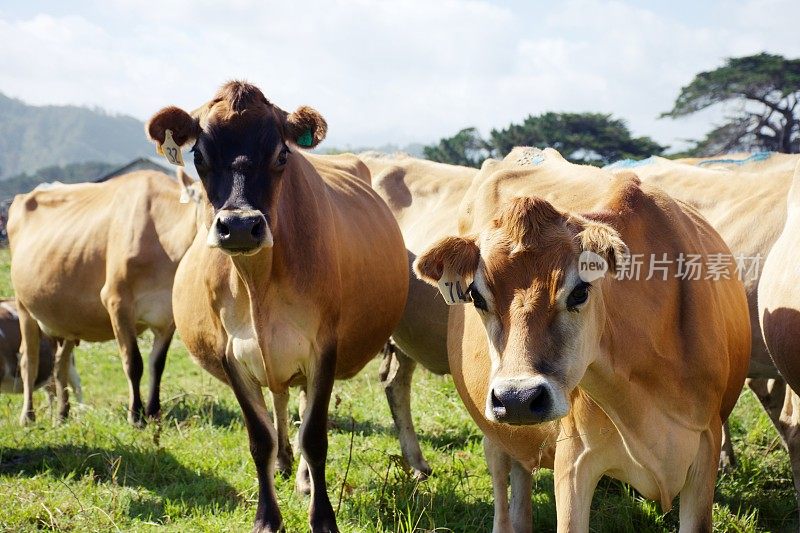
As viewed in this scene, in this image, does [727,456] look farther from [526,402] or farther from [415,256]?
[526,402]

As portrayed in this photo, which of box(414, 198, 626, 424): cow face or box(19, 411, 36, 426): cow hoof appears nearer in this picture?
box(414, 198, 626, 424): cow face

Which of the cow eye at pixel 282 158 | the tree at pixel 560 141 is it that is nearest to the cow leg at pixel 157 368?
the cow eye at pixel 282 158

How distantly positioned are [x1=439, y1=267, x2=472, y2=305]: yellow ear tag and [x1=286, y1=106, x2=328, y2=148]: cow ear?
1.72 meters

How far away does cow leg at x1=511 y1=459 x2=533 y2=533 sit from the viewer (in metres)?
4.66

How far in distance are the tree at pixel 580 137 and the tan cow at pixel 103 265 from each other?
12309 millimetres

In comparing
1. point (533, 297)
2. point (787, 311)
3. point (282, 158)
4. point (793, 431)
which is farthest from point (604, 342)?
point (793, 431)

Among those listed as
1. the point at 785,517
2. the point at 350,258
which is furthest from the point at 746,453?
the point at 350,258

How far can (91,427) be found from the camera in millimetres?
7207

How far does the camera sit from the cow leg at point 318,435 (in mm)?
4840

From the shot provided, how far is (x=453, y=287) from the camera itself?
3580 mm

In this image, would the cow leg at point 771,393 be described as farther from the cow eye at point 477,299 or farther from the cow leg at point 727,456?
the cow eye at point 477,299

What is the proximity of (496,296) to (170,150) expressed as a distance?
2.42 metres

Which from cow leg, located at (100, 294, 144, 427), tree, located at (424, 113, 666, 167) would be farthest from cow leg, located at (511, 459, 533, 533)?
tree, located at (424, 113, 666, 167)

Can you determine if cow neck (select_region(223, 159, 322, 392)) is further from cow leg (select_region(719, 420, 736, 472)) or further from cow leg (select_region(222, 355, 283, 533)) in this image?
cow leg (select_region(719, 420, 736, 472))
